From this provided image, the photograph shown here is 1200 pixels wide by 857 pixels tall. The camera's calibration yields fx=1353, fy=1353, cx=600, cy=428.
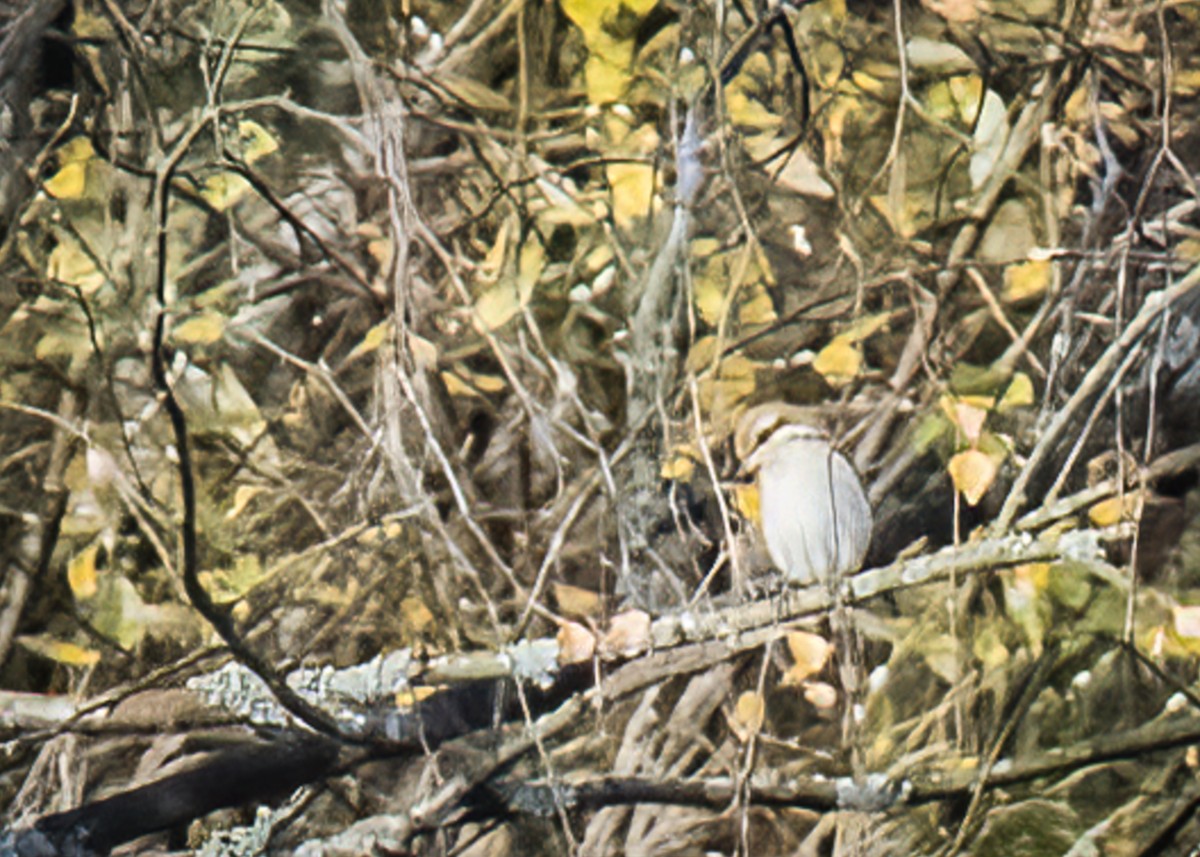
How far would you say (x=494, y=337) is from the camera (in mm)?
1548

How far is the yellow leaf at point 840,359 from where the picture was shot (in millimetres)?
1587

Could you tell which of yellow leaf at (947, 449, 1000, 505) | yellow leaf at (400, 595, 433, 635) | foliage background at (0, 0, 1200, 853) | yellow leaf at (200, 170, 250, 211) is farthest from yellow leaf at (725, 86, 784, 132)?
yellow leaf at (400, 595, 433, 635)

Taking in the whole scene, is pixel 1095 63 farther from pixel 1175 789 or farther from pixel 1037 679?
pixel 1175 789

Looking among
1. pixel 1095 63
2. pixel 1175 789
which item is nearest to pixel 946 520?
pixel 1175 789

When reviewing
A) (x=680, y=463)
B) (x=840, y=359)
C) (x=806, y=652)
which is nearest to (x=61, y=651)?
(x=680, y=463)

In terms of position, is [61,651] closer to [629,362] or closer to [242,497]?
[242,497]

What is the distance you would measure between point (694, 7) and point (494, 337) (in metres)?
0.43

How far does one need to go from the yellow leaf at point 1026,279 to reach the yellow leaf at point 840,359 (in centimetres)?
19

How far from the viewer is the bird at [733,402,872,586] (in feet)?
5.26

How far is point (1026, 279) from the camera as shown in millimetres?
1593

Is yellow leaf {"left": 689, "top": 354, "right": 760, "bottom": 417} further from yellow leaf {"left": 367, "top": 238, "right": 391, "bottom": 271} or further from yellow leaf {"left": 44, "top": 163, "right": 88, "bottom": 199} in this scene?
yellow leaf {"left": 44, "top": 163, "right": 88, "bottom": 199}

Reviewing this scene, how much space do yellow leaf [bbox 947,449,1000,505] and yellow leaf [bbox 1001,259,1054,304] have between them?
19cm

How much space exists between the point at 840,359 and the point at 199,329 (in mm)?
738

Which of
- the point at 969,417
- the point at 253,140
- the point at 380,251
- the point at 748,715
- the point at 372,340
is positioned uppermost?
the point at 253,140
